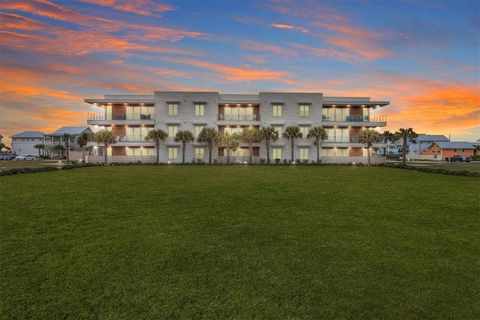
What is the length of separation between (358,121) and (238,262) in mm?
47992

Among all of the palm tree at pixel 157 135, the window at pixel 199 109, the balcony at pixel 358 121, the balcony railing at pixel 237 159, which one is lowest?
the balcony railing at pixel 237 159

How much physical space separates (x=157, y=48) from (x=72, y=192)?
18.6 metres

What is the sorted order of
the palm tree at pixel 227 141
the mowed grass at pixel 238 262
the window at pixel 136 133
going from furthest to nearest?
A: the window at pixel 136 133
the palm tree at pixel 227 141
the mowed grass at pixel 238 262

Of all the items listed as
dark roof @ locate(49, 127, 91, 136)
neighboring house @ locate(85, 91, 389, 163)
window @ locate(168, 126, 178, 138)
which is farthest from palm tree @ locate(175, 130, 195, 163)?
dark roof @ locate(49, 127, 91, 136)

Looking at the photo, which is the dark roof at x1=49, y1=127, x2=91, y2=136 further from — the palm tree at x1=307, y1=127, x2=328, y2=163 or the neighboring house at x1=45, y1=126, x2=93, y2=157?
the palm tree at x1=307, y1=127, x2=328, y2=163

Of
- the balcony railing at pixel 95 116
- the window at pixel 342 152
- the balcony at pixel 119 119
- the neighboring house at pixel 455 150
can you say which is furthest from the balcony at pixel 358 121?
the neighboring house at pixel 455 150

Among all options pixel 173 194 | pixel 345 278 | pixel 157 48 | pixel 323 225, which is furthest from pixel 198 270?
pixel 157 48

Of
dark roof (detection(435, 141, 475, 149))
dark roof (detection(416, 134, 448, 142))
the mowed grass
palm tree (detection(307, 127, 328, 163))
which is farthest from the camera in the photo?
dark roof (detection(416, 134, 448, 142))

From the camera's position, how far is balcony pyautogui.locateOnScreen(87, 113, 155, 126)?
155 feet

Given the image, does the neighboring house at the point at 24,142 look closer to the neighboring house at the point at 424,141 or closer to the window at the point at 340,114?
the window at the point at 340,114

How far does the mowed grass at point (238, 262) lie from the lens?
4.18 metres

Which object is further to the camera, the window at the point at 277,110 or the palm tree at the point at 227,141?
the window at the point at 277,110

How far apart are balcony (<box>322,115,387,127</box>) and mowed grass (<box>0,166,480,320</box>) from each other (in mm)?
39055

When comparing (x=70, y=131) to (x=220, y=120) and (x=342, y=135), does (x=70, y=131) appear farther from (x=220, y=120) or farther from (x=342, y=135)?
(x=342, y=135)
